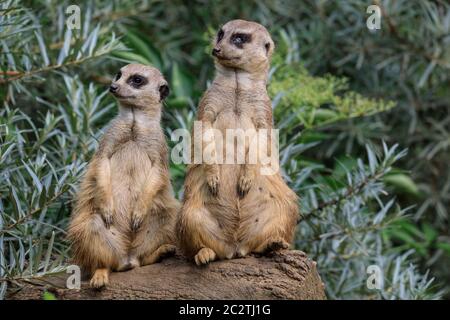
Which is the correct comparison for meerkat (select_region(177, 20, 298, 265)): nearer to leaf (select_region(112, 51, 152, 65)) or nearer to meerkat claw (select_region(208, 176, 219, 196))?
meerkat claw (select_region(208, 176, 219, 196))

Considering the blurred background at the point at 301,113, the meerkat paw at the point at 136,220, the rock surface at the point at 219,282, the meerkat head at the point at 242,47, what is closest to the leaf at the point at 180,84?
the blurred background at the point at 301,113

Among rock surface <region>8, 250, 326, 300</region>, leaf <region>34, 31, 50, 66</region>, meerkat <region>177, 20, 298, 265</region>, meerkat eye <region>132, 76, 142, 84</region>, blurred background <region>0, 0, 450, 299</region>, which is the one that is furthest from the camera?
leaf <region>34, 31, 50, 66</region>

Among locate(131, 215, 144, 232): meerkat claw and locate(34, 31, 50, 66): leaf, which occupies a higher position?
locate(34, 31, 50, 66): leaf

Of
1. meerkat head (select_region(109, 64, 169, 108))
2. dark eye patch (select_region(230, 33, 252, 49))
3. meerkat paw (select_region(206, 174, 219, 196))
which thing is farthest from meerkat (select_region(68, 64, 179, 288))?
dark eye patch (select_region(230, 33, 252, 49))

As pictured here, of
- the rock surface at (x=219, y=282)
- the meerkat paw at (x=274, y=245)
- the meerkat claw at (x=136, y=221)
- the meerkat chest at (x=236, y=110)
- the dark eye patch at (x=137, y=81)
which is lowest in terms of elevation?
the rock surface at (x=219, y=282)

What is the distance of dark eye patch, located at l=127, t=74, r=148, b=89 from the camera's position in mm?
4383

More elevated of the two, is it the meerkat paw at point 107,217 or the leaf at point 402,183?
the meerkat paw at point 107,217

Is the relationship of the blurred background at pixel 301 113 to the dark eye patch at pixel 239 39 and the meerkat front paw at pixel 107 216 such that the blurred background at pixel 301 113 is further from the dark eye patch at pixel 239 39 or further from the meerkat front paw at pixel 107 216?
the dark eye patch at pixel 239 39

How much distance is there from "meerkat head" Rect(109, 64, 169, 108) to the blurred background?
570 mm

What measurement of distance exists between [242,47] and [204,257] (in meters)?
1.01

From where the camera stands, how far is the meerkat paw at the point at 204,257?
13.4ft

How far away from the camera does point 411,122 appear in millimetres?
7309

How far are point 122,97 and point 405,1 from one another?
3.48m

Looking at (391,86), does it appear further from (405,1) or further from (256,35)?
→ (256,35)
